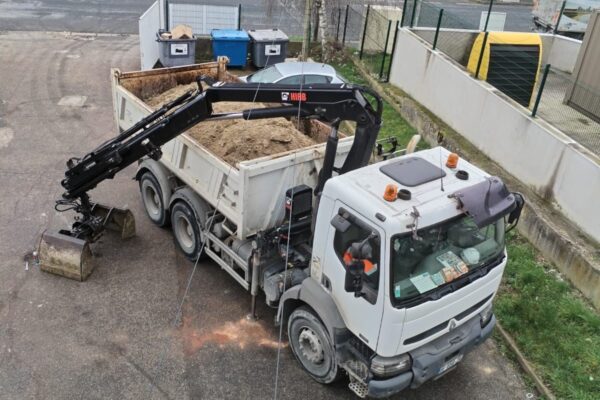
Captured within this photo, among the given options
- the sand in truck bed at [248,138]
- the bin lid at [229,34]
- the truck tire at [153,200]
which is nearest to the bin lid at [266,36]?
the bin lid at [229,34]

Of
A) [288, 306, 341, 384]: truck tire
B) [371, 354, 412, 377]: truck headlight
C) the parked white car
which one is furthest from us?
the parked white car

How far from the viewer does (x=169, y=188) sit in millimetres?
7988

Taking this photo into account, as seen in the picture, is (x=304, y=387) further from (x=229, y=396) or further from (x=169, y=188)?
(x=169, y=188)

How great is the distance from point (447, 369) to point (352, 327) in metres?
1.11

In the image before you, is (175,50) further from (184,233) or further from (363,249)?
(363,249)

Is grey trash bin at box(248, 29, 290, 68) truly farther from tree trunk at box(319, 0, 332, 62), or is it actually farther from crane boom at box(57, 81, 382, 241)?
crane boom at box(57, 81, 382, 241)

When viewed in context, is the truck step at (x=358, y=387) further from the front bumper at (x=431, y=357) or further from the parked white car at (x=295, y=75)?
the parked white car at (x=295, y=75)

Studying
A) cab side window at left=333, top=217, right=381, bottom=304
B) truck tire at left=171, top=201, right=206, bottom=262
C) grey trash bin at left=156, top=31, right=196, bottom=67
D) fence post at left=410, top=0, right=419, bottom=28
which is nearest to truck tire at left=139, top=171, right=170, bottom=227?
truck tire at left=171, top=201, right=206, bottom=262

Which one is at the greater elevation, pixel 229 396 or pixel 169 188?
pixel 169 188

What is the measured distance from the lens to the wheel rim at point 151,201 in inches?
333

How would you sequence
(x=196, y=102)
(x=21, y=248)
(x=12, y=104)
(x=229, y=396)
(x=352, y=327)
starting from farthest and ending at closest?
(x=12, y=104) → (x=21, y=248) → (x=196, y=102) → (x=229, y=396) → (x=352, y=327)

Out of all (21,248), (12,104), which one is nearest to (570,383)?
(21,248)

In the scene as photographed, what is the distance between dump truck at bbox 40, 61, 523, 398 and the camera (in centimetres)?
485

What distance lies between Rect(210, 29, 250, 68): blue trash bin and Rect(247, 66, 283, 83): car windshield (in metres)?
4.04
